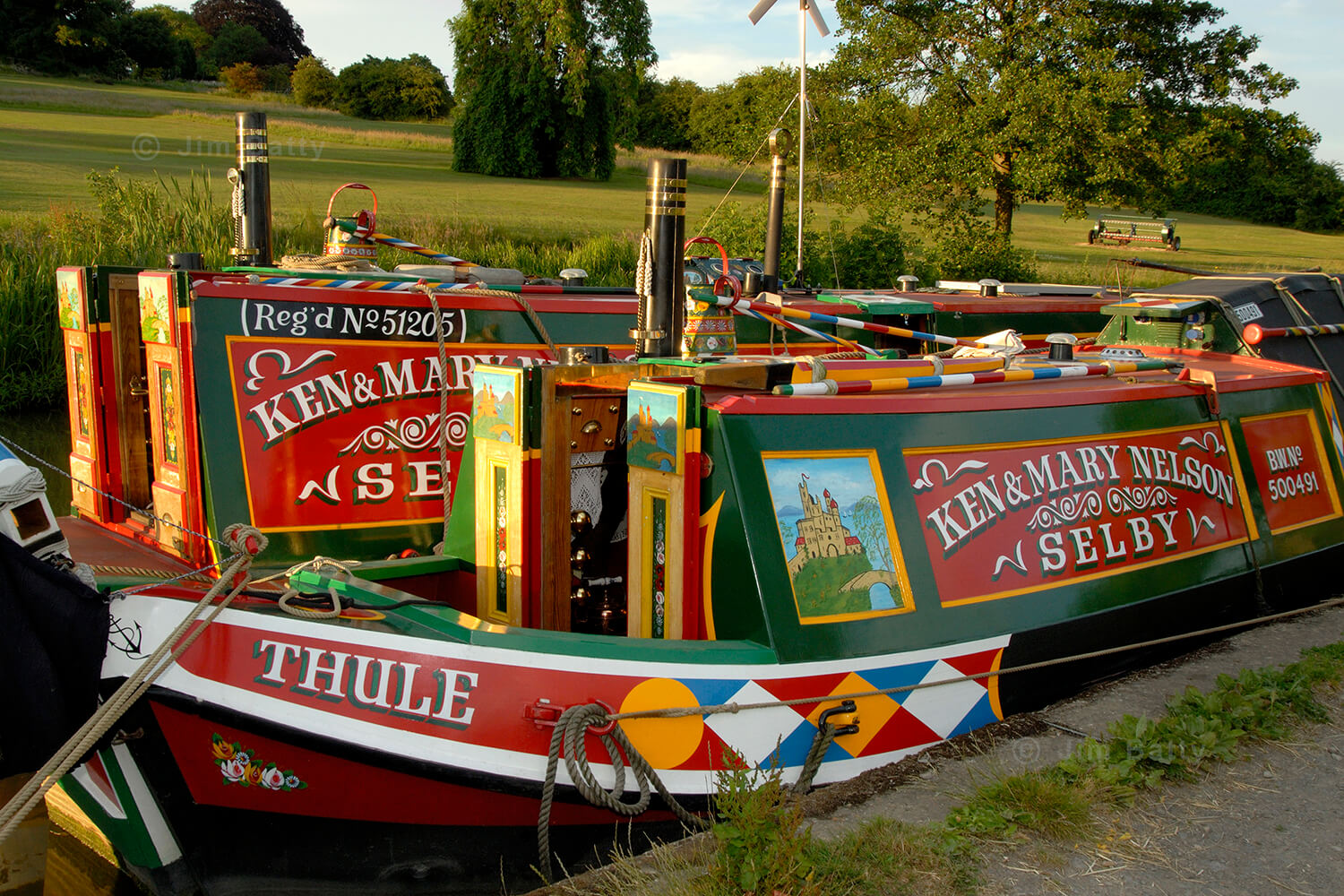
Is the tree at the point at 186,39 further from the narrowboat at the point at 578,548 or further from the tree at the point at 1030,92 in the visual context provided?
the narrowboat at the point at 578,548

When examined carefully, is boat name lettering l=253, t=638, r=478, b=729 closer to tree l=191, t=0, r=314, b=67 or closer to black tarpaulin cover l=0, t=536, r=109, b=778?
black tarpaulin cover l=0, t=536, r=109, b=778

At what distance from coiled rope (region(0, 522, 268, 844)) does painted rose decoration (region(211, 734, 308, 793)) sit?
35cm

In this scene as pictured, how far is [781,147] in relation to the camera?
10.1m

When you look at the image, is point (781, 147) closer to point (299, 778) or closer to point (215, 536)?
point (215, 536)

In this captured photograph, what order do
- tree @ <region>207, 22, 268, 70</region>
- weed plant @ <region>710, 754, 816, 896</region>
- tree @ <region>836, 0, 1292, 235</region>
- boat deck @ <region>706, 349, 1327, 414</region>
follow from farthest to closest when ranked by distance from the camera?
1. tree @ <region>207, 22, 268, 70</region>
2. tree @ <region>836, 0, 1292, 235</region>
3. boat deck @ <region>706, 349, 1327, 414</region>
4. weed plant @ <region>710, 754, 816, 896</region>

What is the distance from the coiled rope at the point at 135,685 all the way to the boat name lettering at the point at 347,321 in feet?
8.11

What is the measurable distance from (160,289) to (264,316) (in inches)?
19.9

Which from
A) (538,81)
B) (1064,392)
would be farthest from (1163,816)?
(538,81)

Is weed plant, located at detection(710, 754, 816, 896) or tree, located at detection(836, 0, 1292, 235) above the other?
tree, located at detection(836, 0, 1292, 235)

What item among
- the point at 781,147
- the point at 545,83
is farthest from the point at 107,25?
the point at 781,147

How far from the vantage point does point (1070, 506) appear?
5.00m

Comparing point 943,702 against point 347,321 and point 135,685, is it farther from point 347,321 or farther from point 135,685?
point 347,321

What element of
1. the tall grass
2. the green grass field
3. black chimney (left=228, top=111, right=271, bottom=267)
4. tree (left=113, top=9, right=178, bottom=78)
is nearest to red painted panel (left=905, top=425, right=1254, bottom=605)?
black chimney (left=228, top=111, right=271, bottom=267)

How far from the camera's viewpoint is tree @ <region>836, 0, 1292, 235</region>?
19719 mm
